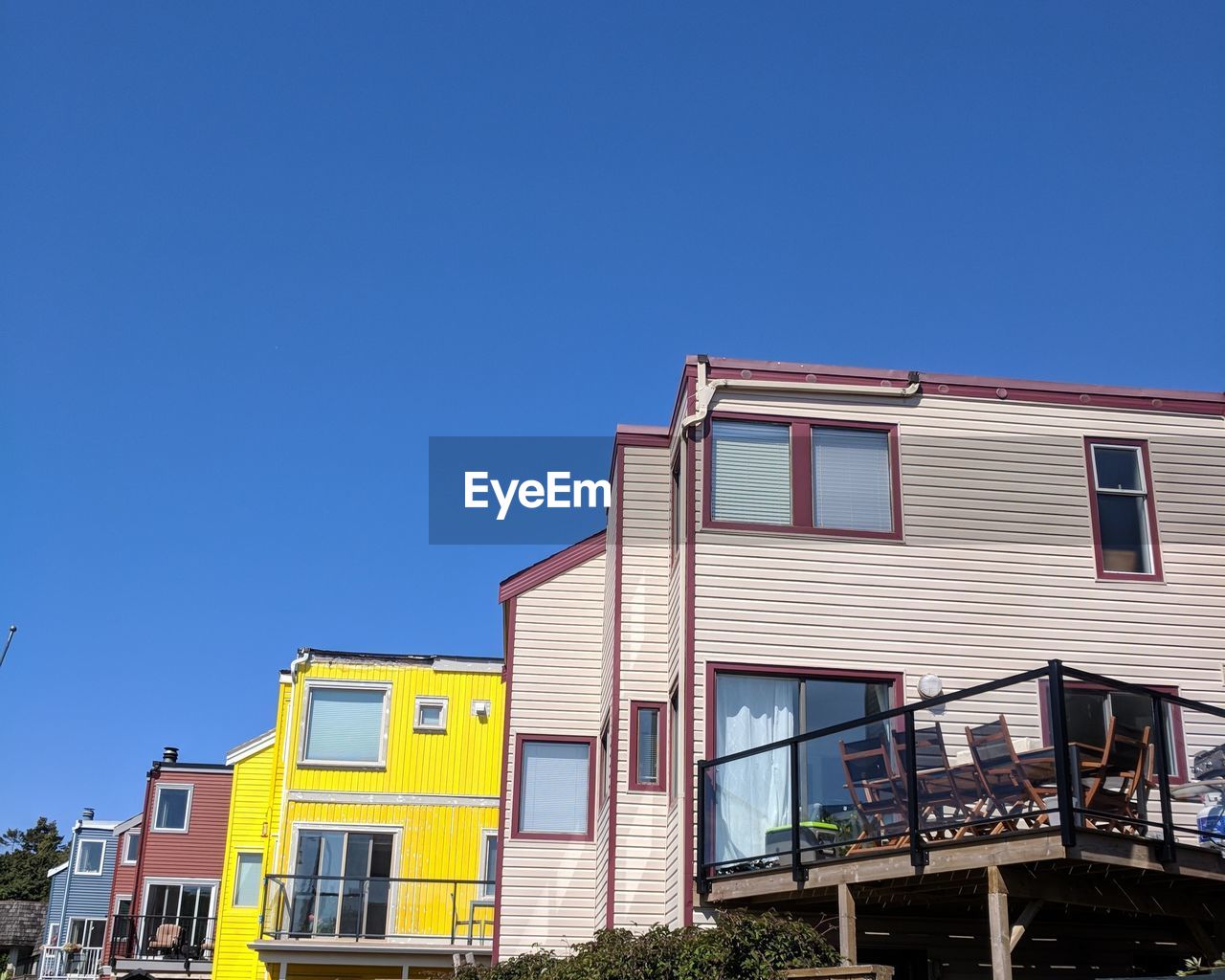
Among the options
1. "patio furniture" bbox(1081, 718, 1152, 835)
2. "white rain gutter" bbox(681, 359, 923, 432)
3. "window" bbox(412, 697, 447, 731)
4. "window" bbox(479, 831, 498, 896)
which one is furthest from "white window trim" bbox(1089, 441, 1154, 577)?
"window" bbox(412, 697, 447, 731)

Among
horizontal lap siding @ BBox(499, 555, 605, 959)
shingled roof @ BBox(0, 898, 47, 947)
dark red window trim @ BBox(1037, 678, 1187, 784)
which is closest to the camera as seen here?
dark red window trim @ BBox(1037, 678, 1187, 784)

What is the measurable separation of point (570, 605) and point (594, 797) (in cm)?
258

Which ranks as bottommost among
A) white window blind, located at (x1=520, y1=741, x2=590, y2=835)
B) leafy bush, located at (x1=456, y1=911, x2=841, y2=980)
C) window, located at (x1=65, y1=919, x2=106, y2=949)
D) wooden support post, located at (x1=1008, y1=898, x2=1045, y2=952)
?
leafy bush, located at (x1=456, y1=911, x2=841, y2=980)

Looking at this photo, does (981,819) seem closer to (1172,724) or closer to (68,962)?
(1172,724)

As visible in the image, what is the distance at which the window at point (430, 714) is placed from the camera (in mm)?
28844

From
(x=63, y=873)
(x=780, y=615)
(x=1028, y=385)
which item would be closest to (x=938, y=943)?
(x=780, y=615)

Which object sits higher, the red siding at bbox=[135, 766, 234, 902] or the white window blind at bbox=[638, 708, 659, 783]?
the red siding at bbox=[135, 766, 234, 902]

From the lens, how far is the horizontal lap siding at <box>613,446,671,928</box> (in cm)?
1545

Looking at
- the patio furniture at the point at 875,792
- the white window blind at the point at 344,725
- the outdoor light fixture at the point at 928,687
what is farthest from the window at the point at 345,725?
the patio furniture at the point at 875,792

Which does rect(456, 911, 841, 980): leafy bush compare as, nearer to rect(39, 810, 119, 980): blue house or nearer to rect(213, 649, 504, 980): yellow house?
rect(213, 649, 504, 980): yellow house

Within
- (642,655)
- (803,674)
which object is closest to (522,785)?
(642,655)

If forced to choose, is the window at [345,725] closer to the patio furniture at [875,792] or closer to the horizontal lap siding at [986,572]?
the horizontal lap siding at [986,572]

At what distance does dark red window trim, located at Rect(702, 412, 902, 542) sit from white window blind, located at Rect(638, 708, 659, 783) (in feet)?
8.12

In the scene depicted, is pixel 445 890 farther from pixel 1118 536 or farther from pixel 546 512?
pixel 1118 536
